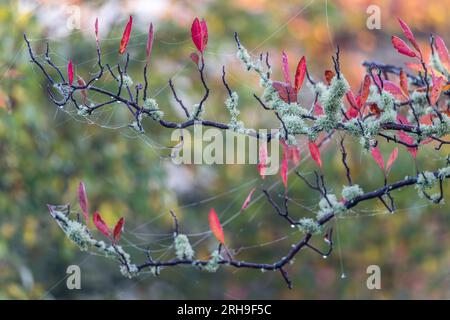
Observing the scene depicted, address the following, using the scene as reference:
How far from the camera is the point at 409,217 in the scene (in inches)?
133

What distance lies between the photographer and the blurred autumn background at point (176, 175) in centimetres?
267

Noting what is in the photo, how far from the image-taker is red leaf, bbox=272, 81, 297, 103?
3.68ft

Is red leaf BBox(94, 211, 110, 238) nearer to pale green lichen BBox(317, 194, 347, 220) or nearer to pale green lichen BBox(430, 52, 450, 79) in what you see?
pale green lichen BBox(317, 194, 347, 220)

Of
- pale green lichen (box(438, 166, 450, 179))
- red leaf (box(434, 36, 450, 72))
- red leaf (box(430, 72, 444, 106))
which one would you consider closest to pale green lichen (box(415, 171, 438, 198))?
pale green lichen (box(438, 166, 450, 179))

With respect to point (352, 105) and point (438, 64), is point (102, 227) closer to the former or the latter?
point (352, 105)

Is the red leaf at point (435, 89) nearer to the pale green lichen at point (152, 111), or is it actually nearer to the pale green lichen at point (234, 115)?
the pale green lichen at point (234, 115)

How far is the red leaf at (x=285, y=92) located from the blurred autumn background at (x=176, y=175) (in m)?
1.32

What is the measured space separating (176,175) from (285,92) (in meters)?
2.75

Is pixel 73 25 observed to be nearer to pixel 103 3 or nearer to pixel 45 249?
pixel 103 3

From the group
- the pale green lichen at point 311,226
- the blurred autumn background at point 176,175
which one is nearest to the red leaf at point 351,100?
the pale green lichen at point 311,226

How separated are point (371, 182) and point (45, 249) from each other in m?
1.55
